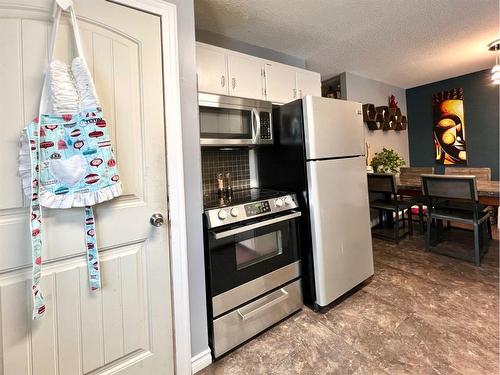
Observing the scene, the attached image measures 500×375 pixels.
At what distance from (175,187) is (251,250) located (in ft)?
2.25

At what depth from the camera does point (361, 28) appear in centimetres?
237

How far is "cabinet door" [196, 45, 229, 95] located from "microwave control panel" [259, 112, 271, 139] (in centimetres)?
36

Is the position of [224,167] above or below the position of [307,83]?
below

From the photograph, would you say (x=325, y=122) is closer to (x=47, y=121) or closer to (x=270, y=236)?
(x=270, y=236)

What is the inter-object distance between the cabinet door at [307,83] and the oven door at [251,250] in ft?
4.55

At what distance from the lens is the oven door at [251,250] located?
4.92 feet

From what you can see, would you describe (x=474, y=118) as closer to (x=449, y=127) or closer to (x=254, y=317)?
(x=449, y=127)

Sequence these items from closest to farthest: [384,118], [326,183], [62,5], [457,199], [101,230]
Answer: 1. [62,5]
2. [101,230]
3. [326,183]
4. [457,199]
5. [384,118]

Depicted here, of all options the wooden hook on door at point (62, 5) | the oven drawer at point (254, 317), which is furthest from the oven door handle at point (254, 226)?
the wooden hook on door at point (62, 5)

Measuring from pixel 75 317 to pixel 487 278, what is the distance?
124 inches

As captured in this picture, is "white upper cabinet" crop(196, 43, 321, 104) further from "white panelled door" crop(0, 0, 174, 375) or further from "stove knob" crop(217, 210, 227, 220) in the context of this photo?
"stove knob" crop(217, 210, 227, 220)

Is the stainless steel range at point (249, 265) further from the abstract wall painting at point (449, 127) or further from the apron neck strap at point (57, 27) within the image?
the abstract wall painting at point (449, 127)

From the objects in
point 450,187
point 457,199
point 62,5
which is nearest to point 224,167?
point 62,5

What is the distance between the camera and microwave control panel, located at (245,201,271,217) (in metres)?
1.66
